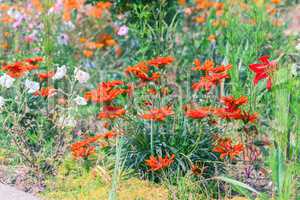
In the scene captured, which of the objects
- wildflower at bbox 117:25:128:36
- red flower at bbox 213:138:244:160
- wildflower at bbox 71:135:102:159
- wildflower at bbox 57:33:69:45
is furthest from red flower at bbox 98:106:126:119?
wildflower at bbox 57:33:69:45

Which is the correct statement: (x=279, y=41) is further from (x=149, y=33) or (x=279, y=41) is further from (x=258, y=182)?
(x=258, y=182)

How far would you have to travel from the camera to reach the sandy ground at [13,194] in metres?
4.36

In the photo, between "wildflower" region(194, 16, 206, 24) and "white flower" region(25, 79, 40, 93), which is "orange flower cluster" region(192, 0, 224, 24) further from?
"white flower" region(25, 79, 40, 93)

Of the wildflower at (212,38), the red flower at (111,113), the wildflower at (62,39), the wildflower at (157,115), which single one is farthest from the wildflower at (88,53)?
the wildflower at (157,115)

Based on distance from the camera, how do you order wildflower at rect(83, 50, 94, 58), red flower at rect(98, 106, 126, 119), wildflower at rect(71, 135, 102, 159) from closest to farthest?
red flower at rect(98, 106, 126, 119), wildflower at rect(71, 135, 102, 159), wildflower at rect(83, 50, 94, 58)

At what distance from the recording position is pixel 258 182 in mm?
4953

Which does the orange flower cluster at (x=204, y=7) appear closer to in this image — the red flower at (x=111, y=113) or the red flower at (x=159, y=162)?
the red flower at (x=111, y=113)

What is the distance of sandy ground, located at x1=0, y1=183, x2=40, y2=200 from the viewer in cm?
436

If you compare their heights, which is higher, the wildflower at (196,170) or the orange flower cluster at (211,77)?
the orange flower cluster at (211,77)

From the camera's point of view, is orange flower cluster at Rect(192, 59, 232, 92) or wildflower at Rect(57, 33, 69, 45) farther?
wildflower at Rect(57, 33, 69, 45)

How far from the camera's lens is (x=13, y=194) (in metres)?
4.42

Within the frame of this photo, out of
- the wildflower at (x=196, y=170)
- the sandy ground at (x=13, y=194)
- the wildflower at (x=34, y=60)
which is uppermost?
the wildflower at (x=34, y=60)

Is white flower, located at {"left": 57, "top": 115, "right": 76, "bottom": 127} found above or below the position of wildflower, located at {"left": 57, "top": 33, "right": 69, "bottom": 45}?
below

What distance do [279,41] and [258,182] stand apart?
2.47 meters
